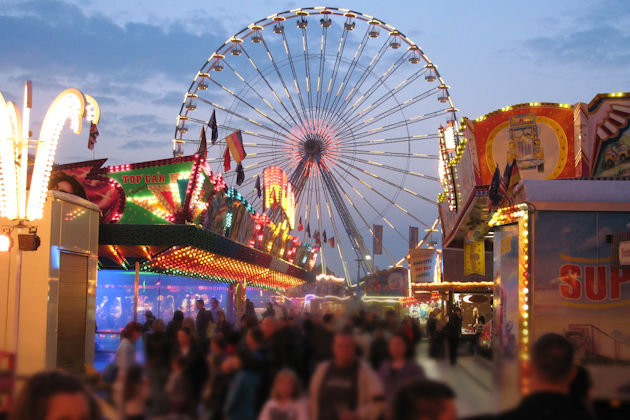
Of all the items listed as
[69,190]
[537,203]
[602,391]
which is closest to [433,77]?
[69,190]

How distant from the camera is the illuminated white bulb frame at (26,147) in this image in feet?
49.5

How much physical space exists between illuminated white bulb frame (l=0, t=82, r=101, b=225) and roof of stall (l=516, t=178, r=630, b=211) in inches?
338

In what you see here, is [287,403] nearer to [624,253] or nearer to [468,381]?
[468,381]

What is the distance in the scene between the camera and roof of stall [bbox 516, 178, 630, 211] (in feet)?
51.9

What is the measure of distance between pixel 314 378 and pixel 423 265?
98.7 ft

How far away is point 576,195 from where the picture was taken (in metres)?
16.0

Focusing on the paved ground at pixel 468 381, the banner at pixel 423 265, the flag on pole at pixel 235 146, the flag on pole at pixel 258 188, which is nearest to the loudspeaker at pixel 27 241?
the paved ground at pixel 468 381

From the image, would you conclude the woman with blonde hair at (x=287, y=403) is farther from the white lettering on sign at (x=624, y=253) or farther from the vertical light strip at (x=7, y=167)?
the white lettering on sign at (x=624, y=253)

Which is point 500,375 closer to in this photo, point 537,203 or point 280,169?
point 537,203

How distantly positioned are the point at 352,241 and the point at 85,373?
21.0 metres

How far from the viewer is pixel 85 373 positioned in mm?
17266

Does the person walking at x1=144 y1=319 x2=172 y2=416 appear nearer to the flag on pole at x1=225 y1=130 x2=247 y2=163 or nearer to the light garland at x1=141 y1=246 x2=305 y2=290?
the light garland at x1=141 y1=246 x2=305 y2=290

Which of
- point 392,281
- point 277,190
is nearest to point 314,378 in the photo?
point 392,281

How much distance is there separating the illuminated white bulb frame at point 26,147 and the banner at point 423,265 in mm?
21328
